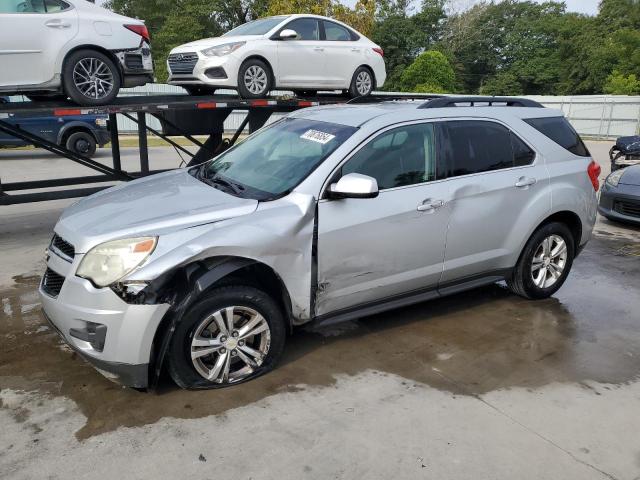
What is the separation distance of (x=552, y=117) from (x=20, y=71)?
18.3 feet

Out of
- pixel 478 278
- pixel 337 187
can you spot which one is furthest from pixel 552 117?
pixel 337 187

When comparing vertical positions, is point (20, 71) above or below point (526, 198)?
above

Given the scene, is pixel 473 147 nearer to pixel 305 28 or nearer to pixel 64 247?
pixel 64 247

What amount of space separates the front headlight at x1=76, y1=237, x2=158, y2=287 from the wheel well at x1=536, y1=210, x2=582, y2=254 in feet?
11.0

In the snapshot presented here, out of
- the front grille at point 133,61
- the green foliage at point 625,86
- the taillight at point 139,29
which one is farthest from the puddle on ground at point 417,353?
the green foliage at point 625,86

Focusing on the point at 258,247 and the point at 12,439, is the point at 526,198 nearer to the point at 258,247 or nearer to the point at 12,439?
the point at 258,247

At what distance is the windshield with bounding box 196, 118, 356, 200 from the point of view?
371cm

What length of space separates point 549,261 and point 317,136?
8.00ft

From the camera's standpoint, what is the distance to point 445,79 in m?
37.1

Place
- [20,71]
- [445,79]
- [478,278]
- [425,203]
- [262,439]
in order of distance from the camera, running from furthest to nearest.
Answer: [445,79], [20,71], [478,278], [425,203], [262,439]

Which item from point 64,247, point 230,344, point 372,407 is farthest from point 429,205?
point 64,247

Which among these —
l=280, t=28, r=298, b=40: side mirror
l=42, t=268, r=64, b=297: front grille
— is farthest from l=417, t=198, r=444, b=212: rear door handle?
l=280, t=28, r=298, b=40: side mirror

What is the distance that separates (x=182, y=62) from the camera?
8.36 meters

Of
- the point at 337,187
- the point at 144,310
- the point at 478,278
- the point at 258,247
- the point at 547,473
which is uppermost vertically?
the point at 337,187
